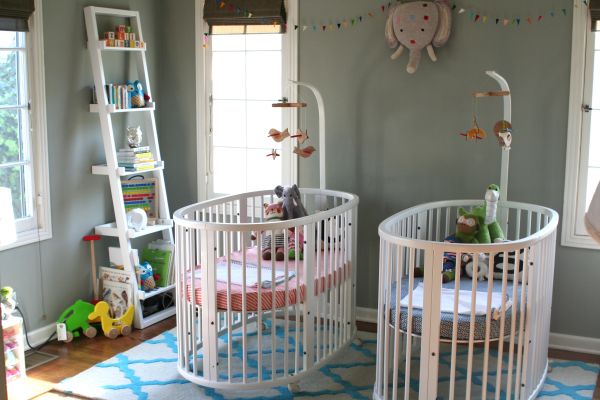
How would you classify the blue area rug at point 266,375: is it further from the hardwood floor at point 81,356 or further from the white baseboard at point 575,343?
the white baseboard at point 575,343

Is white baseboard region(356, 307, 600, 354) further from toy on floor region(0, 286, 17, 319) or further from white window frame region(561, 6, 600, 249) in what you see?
toy on floor region(0, 286, 17, 319)

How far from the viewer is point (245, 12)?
408cm

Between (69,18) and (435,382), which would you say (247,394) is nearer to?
(435,382)

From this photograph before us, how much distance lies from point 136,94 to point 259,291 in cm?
160

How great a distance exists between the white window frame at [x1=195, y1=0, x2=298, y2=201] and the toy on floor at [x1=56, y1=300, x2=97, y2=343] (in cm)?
99

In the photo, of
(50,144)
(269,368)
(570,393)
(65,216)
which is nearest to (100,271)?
(65,216)

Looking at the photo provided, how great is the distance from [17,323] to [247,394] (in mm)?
1089

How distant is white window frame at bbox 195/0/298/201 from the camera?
4047 mm

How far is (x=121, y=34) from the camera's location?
394cm

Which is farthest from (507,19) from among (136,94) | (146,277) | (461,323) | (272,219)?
(146,277)

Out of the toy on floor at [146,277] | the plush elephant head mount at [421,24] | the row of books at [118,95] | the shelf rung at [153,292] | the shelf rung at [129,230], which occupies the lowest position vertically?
the shelf rung at [153,292]

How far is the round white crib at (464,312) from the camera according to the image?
265 cm

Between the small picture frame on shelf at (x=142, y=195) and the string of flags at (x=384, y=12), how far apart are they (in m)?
0.88

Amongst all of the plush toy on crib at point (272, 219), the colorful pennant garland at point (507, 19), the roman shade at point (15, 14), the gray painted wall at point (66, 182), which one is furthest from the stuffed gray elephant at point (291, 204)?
the roman shade at point (15, 14)
